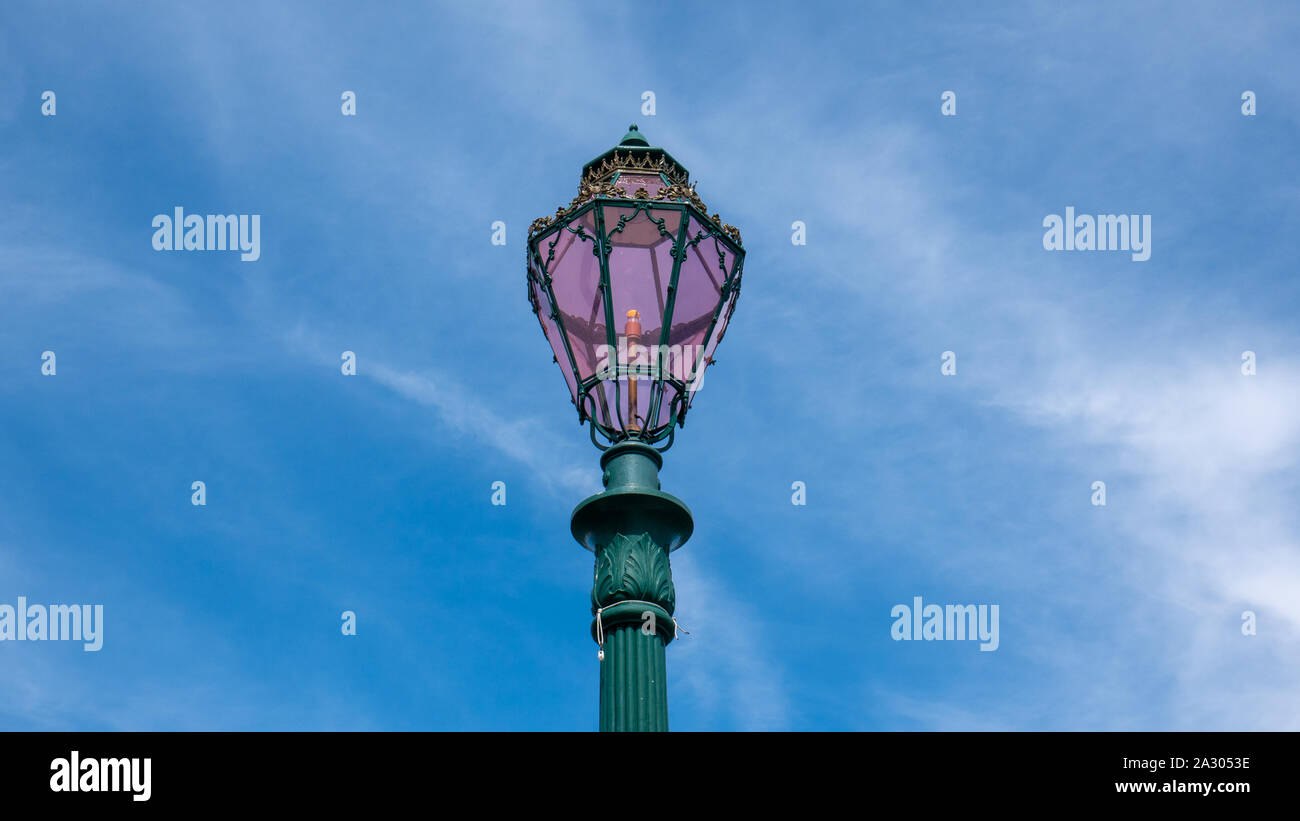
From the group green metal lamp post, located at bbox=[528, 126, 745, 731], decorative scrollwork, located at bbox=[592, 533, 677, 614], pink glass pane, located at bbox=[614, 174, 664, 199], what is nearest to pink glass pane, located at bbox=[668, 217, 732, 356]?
green metal lamp post, located at bbox=[528, 126, 745, 731]

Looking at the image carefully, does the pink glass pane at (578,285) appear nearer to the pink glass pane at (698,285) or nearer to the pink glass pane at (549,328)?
the pink glass pane at (549,328)

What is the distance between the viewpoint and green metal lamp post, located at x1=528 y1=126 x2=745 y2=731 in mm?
10734

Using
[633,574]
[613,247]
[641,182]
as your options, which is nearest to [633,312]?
[613,247]

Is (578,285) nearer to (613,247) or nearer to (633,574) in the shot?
(613,247)

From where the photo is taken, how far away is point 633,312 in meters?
11.6

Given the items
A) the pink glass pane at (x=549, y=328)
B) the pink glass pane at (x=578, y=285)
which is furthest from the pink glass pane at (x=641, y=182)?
the pink glass pane at (x=549, y=328)

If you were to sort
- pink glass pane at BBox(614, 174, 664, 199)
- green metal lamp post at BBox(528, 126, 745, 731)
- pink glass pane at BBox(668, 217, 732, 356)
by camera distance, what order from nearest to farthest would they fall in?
1. green metal lamp post at BBox(528, 126, 745, 731)
2. pink glass pane at BBox(668, 217, 732, 356)
3. pink glass pane at BBox(614, 174, 664, 199)

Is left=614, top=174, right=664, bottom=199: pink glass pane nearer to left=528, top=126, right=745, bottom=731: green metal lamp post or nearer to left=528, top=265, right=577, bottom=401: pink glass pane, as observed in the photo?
left=528, top=126, right=745, bottom=731: green metal lamp post

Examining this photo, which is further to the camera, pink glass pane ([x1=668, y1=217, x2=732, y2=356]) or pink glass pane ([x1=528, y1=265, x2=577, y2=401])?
pink glass pane ([x1=528, y1=265, x2=577, y2=401])

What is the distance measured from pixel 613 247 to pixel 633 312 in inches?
17.2

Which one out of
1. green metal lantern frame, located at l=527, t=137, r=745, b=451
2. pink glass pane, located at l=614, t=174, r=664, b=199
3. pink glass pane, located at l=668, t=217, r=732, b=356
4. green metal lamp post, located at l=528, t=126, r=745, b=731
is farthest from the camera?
pink glass pane, located at l=614, t=174, r=664, b=199

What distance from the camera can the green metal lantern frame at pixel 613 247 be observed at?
1134 cm
